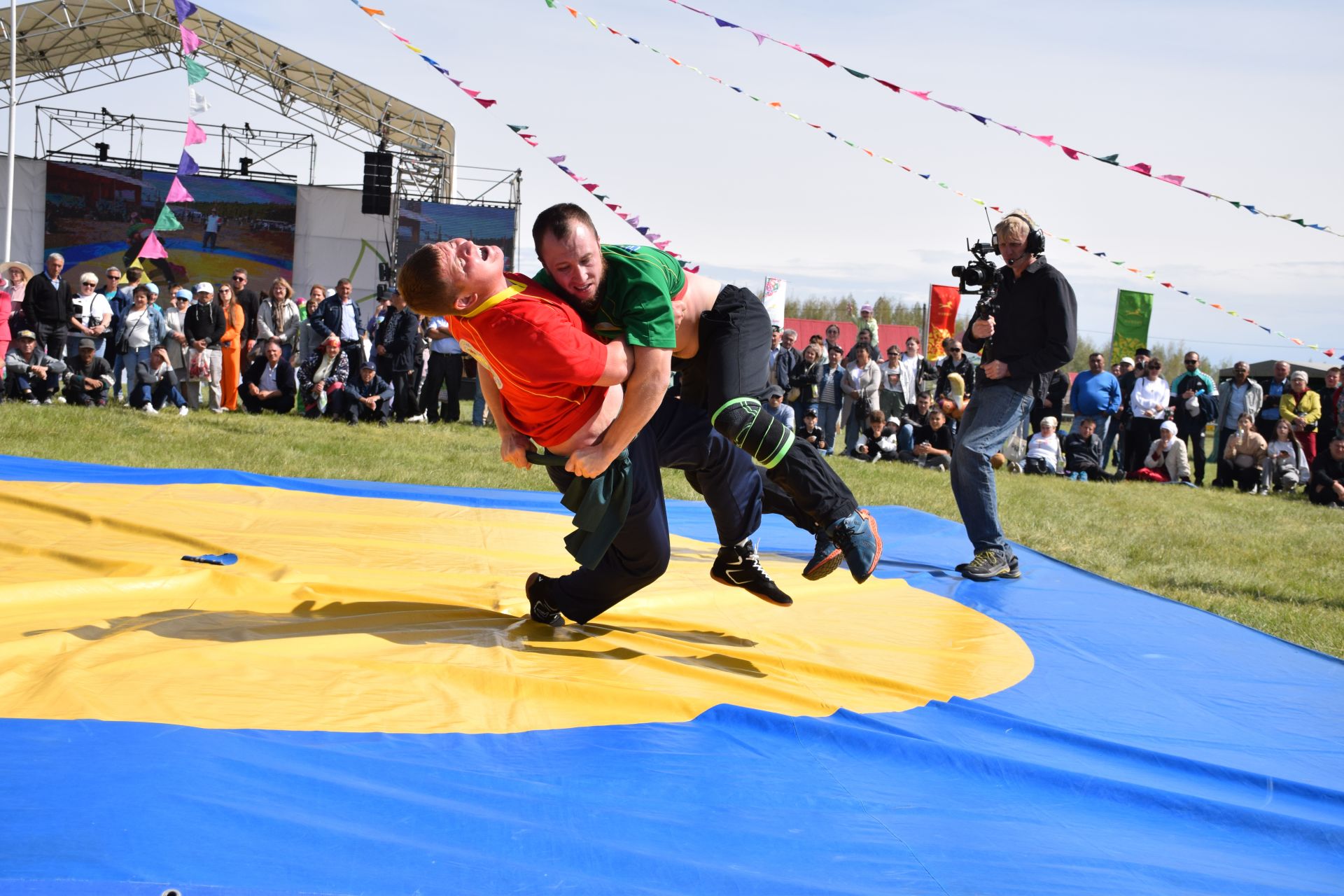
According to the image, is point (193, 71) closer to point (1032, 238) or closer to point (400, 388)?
point (400, 388)

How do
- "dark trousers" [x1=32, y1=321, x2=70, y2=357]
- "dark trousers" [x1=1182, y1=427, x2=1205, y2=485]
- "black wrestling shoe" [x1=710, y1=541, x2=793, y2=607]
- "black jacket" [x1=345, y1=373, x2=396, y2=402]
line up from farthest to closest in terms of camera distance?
"dark trousers" [x1=1182, y1=427, x2=1205, y2=485], "black jacket" [x1=345, y1=373, x2=396, y2=402], "dark trousers" [x1=32, y1=321, x2=70, y2=357], "black wrestling shoe" [x1=710, y1=541, x2=793, y2=607]

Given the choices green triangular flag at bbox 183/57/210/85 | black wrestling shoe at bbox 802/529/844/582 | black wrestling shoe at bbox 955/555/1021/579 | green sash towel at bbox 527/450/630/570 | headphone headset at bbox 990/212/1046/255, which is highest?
green triangular flag at bbox 183/57/210/85

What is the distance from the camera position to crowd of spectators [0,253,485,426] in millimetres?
11477

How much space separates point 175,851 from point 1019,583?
12.8 feet

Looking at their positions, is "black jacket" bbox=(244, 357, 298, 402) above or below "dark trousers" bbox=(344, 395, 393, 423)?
above

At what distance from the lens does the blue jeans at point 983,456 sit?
4.96 meters

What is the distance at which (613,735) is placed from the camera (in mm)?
2564

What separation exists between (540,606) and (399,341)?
9.42 metres

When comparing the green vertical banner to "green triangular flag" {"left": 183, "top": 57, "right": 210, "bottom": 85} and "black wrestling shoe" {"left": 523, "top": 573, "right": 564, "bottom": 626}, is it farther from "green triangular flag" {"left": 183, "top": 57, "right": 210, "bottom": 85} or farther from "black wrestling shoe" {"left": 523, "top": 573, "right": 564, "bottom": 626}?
"black wrestling shoe" {"left": 523, "top": 573, "right": 564, "bottom": 626}

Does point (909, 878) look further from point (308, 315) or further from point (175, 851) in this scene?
point (308, 315)

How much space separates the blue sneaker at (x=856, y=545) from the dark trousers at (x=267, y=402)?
1006 cm

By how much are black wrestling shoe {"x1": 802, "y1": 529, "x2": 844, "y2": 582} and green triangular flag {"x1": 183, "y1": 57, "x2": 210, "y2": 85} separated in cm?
913

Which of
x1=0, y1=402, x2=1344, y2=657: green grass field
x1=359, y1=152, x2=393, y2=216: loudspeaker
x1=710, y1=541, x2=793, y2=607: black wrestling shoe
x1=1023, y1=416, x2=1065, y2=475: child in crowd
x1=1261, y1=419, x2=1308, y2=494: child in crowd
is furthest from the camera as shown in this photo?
x1=359, y1=152, x2=393, y2=216: loudspeaker

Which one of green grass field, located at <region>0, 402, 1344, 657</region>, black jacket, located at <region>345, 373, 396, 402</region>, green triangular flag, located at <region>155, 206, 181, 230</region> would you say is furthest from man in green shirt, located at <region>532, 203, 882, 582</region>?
green triangular flag, located at <region>155, 206, 181, 230</region>
